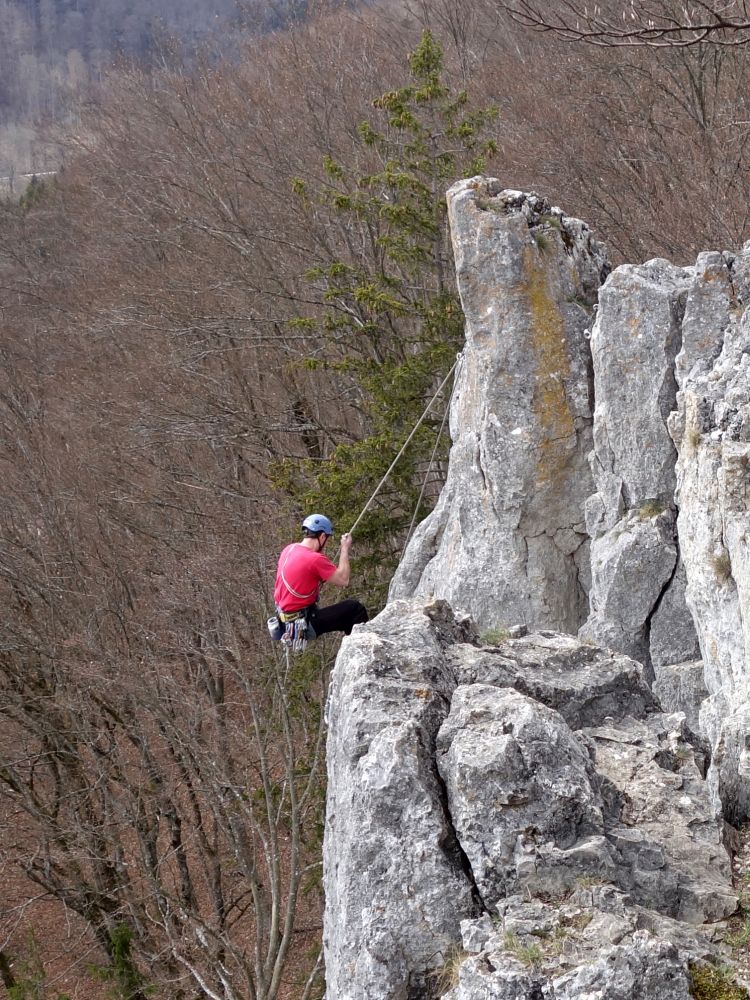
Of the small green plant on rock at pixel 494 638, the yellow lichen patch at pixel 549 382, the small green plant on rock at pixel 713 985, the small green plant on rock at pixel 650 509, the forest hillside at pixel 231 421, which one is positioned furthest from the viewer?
the forest hillside at pixel 231 421

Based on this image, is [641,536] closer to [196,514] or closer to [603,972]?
[603,972]

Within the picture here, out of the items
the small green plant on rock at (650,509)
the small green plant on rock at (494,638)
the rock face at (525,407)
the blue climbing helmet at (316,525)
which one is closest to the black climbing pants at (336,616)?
the blue climbing helmet at (316,525)

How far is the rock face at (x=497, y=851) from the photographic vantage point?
14.1ft

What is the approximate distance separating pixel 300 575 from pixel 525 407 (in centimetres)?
329

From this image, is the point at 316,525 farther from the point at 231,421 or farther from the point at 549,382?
the point at 231,421

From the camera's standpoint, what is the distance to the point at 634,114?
68.5 ft

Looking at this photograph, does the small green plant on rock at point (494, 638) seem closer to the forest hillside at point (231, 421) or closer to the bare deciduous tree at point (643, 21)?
the bare deciduous tree at point (643, 21)

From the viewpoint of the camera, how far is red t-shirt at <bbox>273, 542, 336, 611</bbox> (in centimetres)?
979

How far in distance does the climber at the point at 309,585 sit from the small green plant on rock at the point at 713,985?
18.3 feet

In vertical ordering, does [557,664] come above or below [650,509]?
below

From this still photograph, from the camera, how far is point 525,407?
37.6 feet

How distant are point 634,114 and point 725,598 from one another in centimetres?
1602

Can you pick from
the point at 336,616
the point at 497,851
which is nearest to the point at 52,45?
the point at 336,616

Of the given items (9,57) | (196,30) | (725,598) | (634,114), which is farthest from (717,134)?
(9,57)
